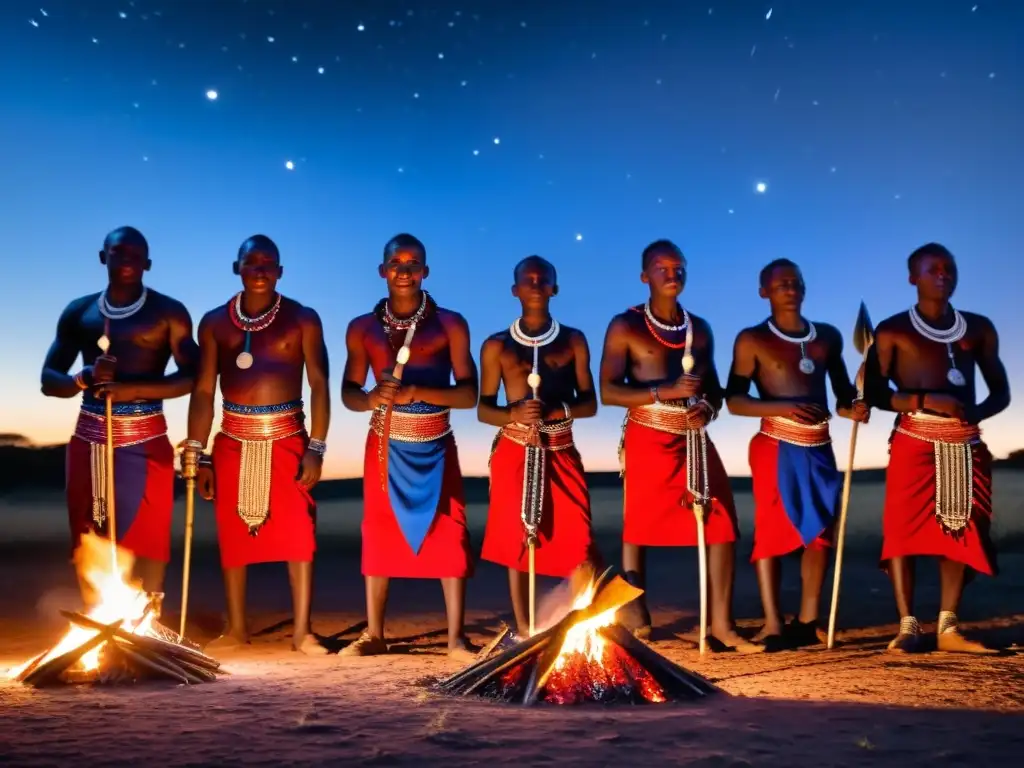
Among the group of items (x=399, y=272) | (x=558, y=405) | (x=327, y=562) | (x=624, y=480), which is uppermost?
(x=399, y=272)

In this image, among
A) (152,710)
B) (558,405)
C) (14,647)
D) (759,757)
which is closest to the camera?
(759,757)

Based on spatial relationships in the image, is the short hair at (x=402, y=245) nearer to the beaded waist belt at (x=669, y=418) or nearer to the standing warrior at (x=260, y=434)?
the standing warrior at (x=260, y=434)

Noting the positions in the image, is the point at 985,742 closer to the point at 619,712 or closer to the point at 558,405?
the point at 619,712

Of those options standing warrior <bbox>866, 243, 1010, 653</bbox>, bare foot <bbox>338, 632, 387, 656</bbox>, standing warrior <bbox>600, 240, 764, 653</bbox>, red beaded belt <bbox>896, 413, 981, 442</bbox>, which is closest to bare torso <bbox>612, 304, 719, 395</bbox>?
standing warrior <bbox>600, 240, 764, 653</bbox>

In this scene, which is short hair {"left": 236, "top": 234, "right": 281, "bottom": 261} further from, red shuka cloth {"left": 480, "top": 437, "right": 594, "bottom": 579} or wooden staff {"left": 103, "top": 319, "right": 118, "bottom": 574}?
red shuka cloth {"left": 480, "top": 437, "right": 594, "bottom": 579}

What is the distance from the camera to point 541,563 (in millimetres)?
6781

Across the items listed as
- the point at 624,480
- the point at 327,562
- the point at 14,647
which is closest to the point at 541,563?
the point at 624,480

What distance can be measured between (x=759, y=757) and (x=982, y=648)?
10.6 ft

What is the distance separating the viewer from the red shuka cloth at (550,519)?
6.77 m

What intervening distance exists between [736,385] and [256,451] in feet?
10.4

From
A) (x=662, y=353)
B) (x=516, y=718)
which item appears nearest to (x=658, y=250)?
(x=662, y=353)

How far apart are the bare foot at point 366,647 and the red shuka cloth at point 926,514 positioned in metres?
3.20

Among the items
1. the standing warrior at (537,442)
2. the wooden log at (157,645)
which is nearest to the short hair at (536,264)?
the standing warrior at (537,442)

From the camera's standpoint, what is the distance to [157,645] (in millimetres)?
5328
